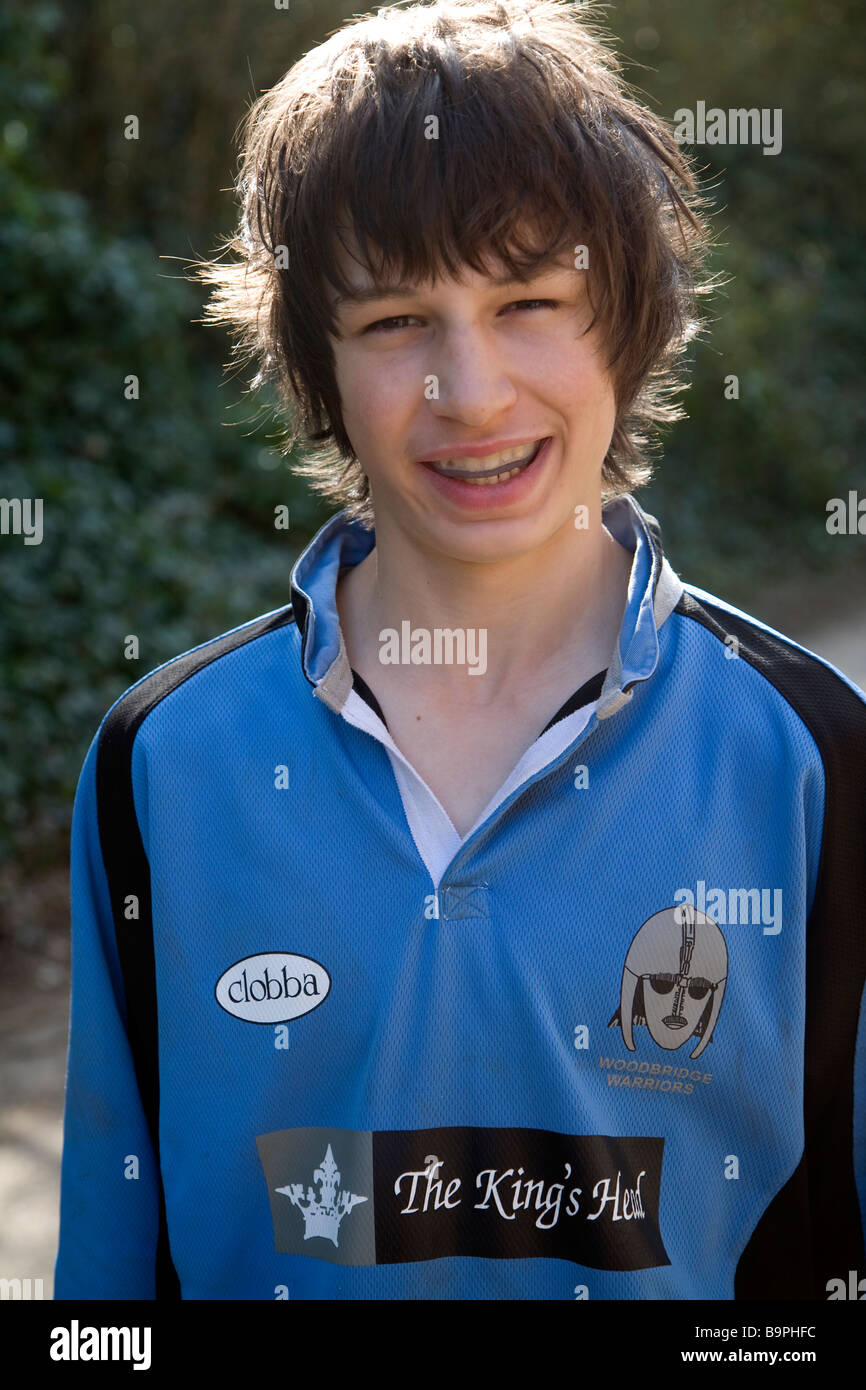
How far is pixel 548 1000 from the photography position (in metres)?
1.55

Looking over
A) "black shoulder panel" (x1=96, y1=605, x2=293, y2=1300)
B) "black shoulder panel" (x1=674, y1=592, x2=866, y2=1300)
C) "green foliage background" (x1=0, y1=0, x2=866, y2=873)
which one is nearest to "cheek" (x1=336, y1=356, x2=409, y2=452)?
"black shoulder panel" (x1=96, y1=605, x2=293, y2=1300)

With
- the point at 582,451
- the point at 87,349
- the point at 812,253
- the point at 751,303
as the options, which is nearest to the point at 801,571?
the point at 751,303

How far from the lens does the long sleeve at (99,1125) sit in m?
1.76

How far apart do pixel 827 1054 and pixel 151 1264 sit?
954mm

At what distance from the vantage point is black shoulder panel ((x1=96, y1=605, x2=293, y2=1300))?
1723 mm

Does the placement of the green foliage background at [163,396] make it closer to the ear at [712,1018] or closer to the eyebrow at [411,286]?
the eyebrow at [411,286]

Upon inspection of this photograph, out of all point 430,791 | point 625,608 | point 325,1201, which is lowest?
point 325,1201

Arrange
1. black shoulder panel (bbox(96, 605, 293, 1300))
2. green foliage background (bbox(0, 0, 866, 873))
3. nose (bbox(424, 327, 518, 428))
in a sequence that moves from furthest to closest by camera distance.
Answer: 1. green foliage background (bbox(0, 0, 866, 873))
2. black shoulder panel (bbox(96, 605, 293, 1300))
3. nose (bbox(424, 327, 518, 428))

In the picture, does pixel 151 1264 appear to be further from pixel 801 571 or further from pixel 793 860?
pixel 801 571

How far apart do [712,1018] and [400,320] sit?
0.91 metres

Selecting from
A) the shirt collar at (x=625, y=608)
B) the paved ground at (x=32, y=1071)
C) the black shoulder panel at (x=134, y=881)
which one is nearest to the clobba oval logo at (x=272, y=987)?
the black shoulder panel at (x=134, y=881)

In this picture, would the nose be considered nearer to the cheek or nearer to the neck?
the cheek

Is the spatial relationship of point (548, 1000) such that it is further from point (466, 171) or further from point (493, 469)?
point (466, 171)

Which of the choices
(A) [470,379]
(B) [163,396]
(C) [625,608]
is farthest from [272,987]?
(B) [163,396]
